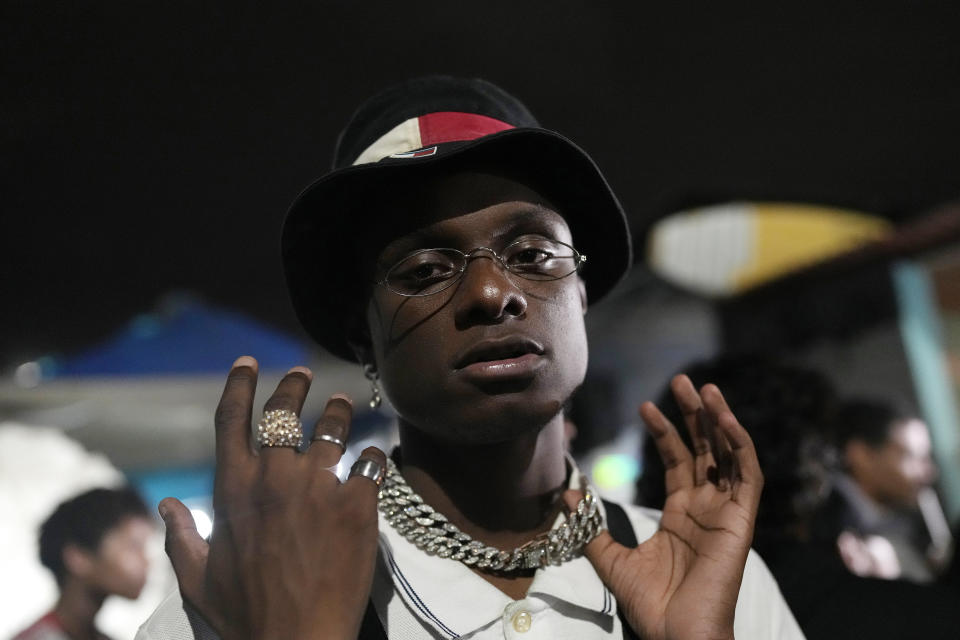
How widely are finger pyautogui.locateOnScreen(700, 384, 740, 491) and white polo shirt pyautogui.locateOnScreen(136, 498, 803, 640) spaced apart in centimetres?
23

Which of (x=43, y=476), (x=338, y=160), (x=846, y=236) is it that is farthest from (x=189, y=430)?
(x=846, y=236)

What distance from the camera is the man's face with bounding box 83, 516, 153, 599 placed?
1479 millimetres

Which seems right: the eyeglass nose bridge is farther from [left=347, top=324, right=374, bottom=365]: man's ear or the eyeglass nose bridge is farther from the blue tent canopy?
the blue tent canopy

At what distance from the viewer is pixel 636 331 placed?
5.20 metres

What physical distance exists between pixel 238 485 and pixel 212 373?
9.57 ft

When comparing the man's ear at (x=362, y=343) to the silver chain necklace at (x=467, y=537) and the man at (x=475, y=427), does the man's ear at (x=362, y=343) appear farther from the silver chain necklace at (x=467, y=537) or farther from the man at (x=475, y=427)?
the silver chain necklace at (x=467, y=537)

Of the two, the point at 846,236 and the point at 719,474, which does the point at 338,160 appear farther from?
the point at 846,236

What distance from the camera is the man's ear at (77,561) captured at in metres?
1.48

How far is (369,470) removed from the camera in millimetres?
854

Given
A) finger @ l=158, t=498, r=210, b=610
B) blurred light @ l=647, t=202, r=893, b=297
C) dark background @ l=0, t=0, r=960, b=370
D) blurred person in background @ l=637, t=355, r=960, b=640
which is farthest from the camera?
blurred light @ l=647, t=202, r=893, b=297

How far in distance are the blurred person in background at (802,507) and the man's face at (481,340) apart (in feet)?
1.89

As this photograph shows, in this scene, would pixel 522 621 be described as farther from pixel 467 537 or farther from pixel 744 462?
pixel 744 462

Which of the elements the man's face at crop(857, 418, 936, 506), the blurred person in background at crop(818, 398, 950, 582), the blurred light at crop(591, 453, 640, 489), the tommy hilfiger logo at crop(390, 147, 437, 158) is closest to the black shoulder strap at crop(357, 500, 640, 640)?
the tommy hilfiger logo at crop(390, 147, 437, 158)

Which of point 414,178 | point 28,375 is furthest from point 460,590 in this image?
point 28,375
